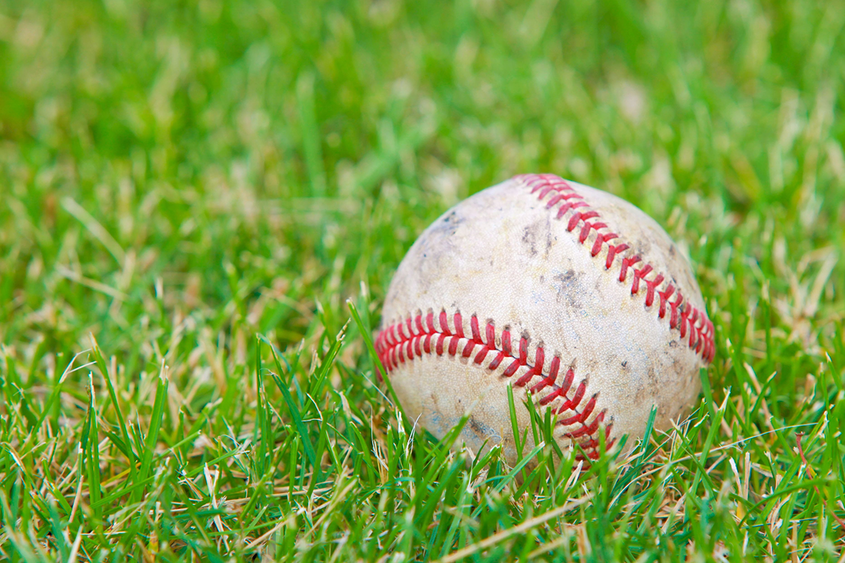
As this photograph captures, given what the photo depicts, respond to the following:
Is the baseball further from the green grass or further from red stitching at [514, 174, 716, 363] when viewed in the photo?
the green grass

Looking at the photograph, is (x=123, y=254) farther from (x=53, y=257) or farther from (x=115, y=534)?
(x=115, y=534)

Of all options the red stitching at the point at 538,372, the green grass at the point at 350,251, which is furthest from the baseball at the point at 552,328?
the green grass at the point at 350,251

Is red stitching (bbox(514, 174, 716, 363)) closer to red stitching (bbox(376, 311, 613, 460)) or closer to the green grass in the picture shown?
the green grass

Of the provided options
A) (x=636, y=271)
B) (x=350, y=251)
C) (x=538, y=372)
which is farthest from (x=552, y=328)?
(x=350, y=251)

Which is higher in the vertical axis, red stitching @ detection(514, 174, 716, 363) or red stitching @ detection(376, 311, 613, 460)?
red stitching @ detection(514, 174, 716, 363)

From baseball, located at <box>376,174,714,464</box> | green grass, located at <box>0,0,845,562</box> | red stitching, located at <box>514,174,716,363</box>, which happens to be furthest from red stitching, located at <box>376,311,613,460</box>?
red stitching, located at <box>514,174,716,363</box>

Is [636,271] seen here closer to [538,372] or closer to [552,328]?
[552,328]
